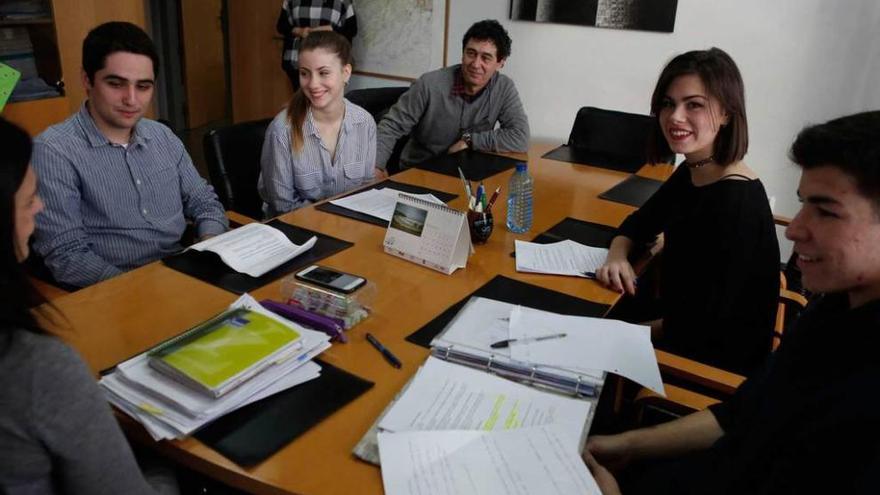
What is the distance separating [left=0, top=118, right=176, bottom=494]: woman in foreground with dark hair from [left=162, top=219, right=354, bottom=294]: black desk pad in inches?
27.3

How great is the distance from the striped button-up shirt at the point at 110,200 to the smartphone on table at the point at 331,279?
704mm

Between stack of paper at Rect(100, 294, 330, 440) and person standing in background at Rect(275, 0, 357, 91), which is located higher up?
person standing in background at Rect(275, 0, 357, 91)

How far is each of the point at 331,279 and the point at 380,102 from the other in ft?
7.56

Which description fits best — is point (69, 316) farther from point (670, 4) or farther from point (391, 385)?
point (670, 4)

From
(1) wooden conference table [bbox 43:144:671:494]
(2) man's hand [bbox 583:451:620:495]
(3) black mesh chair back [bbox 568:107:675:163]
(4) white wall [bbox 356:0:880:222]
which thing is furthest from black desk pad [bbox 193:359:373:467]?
(4) white wall [bbox 356:0:880:222]

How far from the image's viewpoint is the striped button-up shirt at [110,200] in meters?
1.80

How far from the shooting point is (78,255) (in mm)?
1813

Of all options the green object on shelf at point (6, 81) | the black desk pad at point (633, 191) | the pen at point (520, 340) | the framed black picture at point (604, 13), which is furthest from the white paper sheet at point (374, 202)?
the framed black picture at point (604, 13)

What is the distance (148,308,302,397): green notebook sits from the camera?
108cm

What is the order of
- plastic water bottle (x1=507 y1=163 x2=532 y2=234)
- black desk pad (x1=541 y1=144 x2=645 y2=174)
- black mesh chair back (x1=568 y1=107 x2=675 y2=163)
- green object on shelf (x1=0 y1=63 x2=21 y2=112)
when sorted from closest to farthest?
1. plastic water bottle (x1=507 y1=163 x2=532 y2=234)
2. black desk pad (x1=541 y1=144 x2=645 y2=174)
3. green object on shelf (x1=0 y1=63 x2=21 y2=112)
4. black mesh chair back (x1=568 y1=107 x2=675 y2=163)

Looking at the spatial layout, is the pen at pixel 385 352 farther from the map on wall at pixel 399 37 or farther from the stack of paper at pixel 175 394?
the map on wall at pixel 399 37

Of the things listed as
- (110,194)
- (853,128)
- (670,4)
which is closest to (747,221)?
(853,128)

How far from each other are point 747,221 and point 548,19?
267cm

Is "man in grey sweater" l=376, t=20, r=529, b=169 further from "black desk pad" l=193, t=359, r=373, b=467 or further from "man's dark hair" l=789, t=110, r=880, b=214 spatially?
"man's dark hair" l=789, t=110, r=880, b=214
